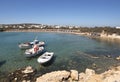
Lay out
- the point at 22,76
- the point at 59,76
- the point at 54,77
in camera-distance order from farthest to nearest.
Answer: the point at 22,76
the point at 59,76
the point at 54,77

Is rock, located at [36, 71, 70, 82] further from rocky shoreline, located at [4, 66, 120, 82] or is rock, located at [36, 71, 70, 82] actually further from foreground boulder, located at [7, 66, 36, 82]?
foreground boulder, located at [7, 66, 36, 82]

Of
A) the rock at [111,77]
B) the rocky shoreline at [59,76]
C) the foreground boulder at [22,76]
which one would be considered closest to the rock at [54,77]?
the rocky shoreline at [59,76]

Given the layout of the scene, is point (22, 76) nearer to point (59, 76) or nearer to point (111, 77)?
point (59, 76)

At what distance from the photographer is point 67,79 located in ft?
94.5

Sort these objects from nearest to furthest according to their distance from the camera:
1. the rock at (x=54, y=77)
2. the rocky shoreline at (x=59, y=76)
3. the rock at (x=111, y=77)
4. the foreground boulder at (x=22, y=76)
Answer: the rock at (x=111, y=77) < the rocky shoreline at (x=59, y=76) < the rock at (x=54, y=77) < the foreground boulder at (x=22, y=76)

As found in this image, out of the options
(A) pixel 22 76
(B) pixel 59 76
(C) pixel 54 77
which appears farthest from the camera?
(A) pixel 22 76

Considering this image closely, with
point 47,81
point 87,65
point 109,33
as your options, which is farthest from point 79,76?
point 109,33

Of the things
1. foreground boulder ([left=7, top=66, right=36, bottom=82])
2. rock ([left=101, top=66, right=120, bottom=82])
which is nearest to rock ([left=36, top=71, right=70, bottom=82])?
foreground boulder ([left=7, top=66, right=36, bottom=82])

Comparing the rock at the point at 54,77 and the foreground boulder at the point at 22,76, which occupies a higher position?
the rock at the point at 54,77

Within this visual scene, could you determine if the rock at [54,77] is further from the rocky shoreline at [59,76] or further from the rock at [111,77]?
the rock at [111,77]

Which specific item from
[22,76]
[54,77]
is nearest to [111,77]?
[54,77]

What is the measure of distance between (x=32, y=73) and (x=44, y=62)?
672cm

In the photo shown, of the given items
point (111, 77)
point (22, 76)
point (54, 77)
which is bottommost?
point (22, 76)

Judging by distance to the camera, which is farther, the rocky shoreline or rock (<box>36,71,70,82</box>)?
rock (<box>36,71,70,82</box>)
